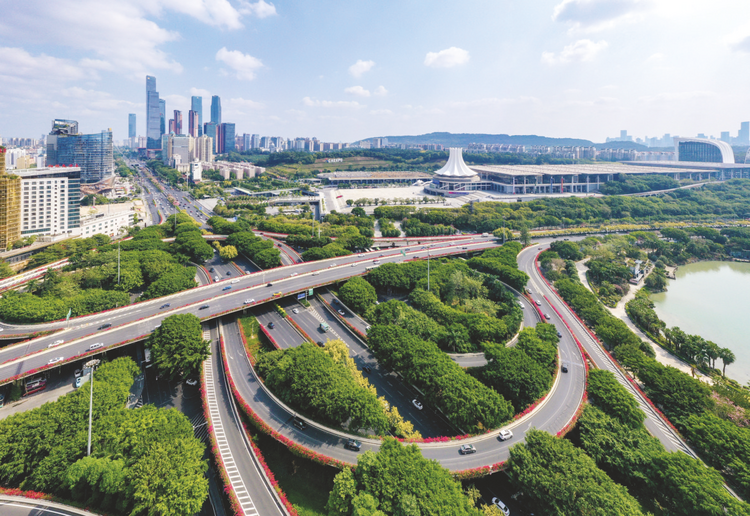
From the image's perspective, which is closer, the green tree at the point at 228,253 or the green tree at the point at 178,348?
the green tree at the point at 178,348

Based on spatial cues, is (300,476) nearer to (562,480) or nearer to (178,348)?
(178,348)

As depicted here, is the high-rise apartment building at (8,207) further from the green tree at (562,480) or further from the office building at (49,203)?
the green tree at (562,480)

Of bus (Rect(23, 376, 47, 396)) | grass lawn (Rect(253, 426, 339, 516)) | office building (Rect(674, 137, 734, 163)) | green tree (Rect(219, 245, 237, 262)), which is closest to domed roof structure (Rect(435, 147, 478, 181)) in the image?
green tree (Rect(219, 245, 237, 262))

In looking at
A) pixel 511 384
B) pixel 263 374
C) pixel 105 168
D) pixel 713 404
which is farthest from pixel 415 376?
pixel 105 168

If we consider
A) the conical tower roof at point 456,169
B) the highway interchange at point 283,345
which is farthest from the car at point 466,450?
the conical tower roof at point 456,169

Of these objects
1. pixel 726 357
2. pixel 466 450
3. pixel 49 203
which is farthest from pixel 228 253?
pixel 726 357

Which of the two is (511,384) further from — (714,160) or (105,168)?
(714,160)

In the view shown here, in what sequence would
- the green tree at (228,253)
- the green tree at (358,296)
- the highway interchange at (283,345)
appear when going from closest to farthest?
the highway interchange at (283,345)
the green tree at (358,296)
the green tree at (228,253)
